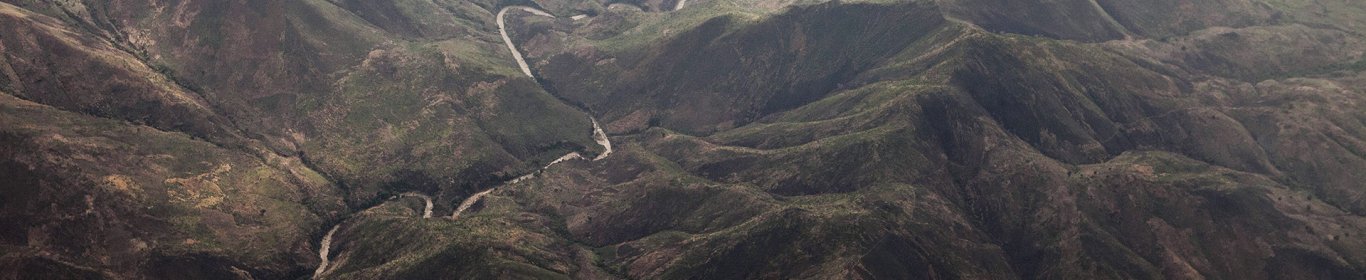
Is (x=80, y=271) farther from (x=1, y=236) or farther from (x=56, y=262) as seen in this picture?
(x=1, y=236)

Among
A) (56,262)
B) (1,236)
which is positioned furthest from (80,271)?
(1,236)
